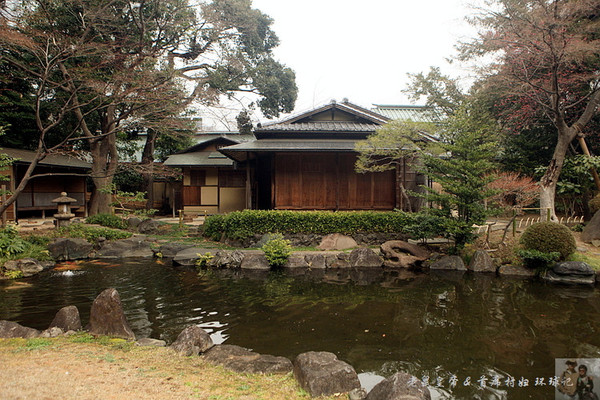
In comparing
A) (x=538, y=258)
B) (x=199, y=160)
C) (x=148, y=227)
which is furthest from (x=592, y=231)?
(x=199, y=160)

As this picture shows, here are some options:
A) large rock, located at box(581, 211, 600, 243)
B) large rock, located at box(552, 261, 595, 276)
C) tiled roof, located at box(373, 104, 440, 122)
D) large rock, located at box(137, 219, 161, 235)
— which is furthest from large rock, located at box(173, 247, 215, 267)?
tiled roof, located at box(373, 104, 440, 122)

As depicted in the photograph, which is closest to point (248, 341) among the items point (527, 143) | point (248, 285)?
point (248, 285)

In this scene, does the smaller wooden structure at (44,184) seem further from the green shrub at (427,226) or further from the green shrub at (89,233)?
the green shrub at (427,226)

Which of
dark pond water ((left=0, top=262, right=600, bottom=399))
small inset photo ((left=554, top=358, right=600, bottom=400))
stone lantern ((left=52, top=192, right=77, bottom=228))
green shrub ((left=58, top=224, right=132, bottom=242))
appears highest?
stone lantern ((left=52, top=192, right=77, bottom=228))

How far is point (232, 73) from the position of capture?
21.1 m

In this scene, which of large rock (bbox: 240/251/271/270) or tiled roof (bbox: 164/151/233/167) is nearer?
large rock (bbox: 240/251/271/270)

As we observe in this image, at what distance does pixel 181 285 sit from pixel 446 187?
869 centimetres

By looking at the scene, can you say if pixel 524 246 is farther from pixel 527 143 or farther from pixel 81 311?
pixel 81 311

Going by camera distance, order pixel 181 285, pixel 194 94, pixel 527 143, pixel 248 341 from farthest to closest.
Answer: pixel 194 94
pixel 527 143
pixel 181 285
pixel 248 341

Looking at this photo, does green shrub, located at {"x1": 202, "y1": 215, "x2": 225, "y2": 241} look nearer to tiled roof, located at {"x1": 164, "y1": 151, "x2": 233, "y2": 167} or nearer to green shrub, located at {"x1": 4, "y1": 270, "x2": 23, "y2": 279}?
green shrub, located at {"x1": 4, "y1": 270, "x2": 23, "y2": 279}

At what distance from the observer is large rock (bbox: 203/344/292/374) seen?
407 centimetres

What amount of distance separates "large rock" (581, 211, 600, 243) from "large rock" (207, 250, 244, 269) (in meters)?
12.0

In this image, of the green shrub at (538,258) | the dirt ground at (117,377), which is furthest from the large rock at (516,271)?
the dirt ground at (117,377)

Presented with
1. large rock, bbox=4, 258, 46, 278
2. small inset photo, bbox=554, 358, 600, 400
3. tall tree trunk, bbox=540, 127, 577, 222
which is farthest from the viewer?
tall tree trunk, bbox=540, 127, 577, 222
